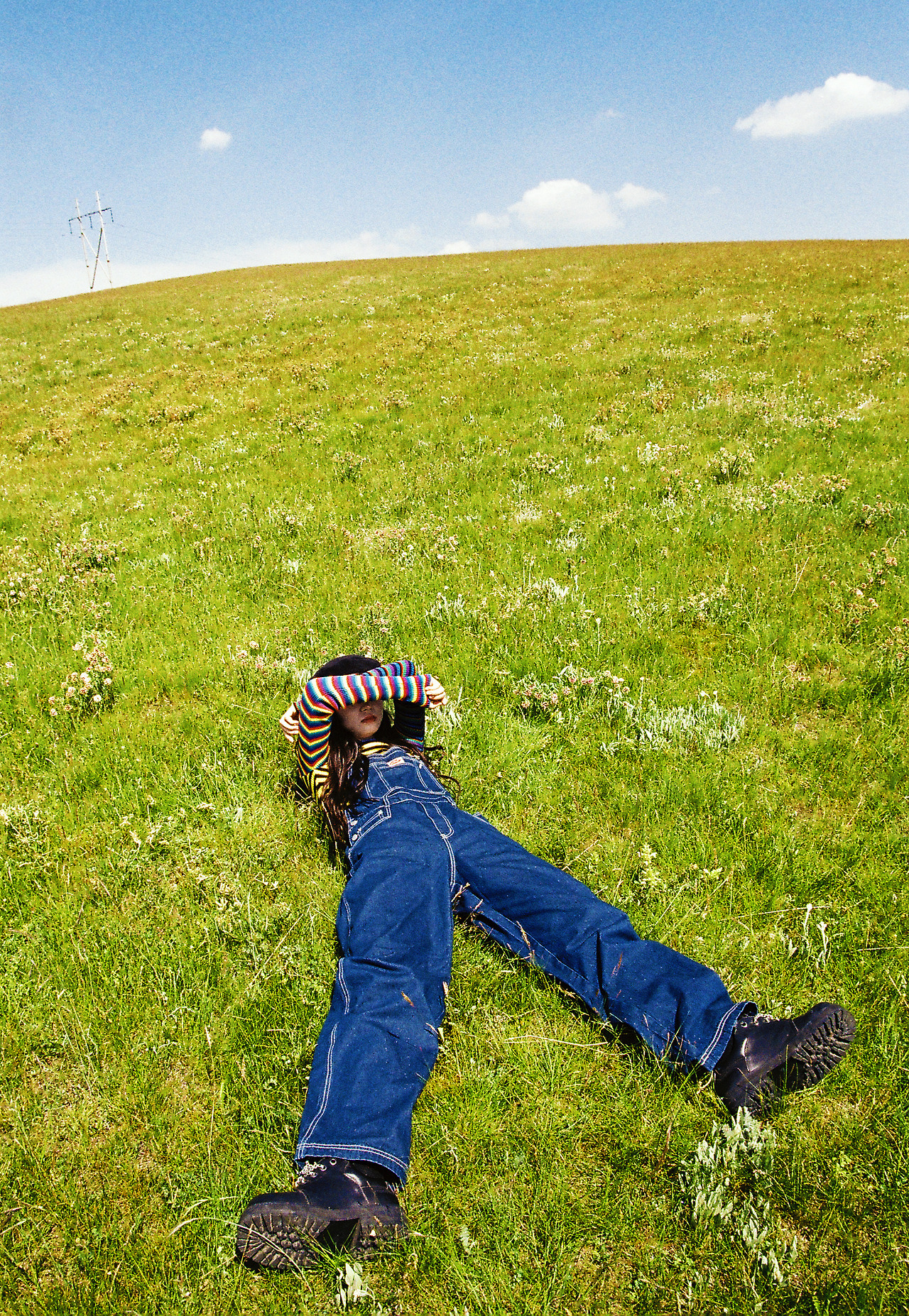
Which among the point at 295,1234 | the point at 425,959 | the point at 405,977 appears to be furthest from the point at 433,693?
the point at 295,1234

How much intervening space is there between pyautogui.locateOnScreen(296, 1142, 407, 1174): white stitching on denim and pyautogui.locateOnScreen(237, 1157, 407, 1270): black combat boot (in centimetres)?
7

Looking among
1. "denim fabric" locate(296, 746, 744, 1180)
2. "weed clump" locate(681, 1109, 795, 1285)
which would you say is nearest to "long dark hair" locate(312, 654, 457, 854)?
"denim fabric" locate(296, 746, 744, 1180)

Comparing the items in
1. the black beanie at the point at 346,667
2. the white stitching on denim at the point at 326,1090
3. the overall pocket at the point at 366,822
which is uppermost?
the black beanie at the point at 346,667

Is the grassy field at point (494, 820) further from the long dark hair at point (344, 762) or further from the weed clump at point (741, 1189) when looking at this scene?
the long dark hair at point (344, 762)

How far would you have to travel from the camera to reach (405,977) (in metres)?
3.47

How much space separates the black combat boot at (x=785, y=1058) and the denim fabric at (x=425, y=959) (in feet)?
0.35

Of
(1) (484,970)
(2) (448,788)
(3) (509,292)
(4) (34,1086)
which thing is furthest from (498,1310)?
(3) (509,292)

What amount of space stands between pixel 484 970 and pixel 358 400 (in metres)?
14.7

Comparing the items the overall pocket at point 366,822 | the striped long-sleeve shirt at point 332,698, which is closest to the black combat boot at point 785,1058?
the overall pocket at point 366,822

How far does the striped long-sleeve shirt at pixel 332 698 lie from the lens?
450 cm

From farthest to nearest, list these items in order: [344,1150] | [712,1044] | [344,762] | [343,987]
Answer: [344,762] → [343,987] → [712,1044] → [344,1150]

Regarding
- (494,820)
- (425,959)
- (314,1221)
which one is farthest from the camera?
(494,820)

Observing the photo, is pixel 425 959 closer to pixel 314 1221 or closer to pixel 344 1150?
pixel 344 1150

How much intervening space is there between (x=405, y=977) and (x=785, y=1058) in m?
1.72
